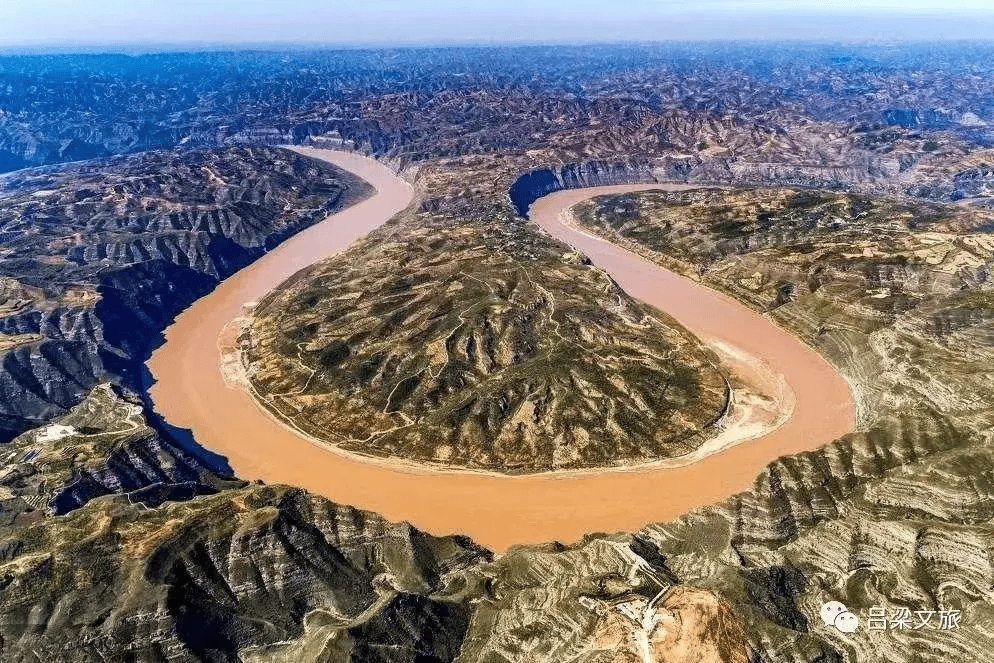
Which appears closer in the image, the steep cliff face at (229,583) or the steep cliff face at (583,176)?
the steep cliff face at (229,583)

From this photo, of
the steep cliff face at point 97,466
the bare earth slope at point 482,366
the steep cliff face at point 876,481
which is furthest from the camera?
the bare earth slope at point 482,366

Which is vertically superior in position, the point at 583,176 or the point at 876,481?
the point at 583,176

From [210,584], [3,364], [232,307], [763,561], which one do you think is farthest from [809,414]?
[3,364]

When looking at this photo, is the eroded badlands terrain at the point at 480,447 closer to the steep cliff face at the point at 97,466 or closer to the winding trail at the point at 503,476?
the steep cliff face at the point at 97,466

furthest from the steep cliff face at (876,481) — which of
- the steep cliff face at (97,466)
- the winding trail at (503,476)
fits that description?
the steep cliff face at (97,466)

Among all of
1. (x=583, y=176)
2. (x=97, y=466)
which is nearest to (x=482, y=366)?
(x=97, y=466)

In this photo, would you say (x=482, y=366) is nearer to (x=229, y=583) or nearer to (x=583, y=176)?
(x=229, y=583)

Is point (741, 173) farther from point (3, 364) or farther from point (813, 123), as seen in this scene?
point (3, 364)
